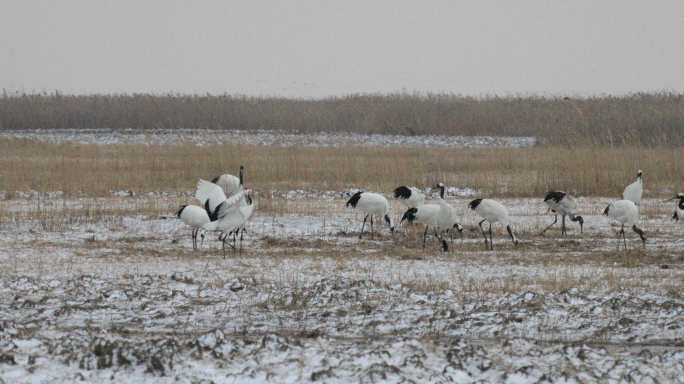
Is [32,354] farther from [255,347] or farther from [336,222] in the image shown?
[336,222]

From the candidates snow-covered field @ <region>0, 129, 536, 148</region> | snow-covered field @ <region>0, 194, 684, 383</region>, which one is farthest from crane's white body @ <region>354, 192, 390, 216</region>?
snow-covered field @ <region>0, 129, 536, 148</region>

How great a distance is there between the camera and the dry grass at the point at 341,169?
66.6ft

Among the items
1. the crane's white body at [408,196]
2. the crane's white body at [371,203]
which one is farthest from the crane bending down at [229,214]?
the crane's white body at [408,196]

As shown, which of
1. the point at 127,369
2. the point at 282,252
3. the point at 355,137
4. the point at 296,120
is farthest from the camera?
the point at 296,120

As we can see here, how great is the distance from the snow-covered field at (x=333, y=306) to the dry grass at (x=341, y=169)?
5129mm

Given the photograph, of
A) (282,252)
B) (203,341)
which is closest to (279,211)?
(282,252)

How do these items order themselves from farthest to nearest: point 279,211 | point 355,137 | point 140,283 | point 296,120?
point 296,120, point 355,137, point 279,211, point 140,283

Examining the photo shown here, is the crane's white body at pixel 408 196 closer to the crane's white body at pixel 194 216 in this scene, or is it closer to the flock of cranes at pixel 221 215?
the flock of cranes at pixel 221 215

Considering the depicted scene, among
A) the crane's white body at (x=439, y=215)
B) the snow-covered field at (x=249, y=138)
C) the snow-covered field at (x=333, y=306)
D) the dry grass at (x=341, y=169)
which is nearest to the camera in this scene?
the snow-covered field at (x=333, y=306)

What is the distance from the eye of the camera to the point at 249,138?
36.1 metres

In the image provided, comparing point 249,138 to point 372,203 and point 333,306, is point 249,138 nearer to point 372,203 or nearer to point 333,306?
point 372,203

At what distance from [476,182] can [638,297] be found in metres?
12.5

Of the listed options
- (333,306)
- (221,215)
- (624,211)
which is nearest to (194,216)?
(221,215)

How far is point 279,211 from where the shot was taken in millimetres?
16719
